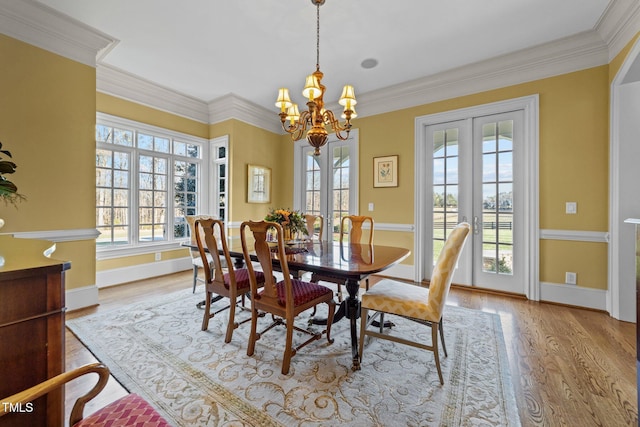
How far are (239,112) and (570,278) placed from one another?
5004 mm

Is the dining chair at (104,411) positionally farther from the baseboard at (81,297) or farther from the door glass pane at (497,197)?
the door glass pane at (497,197)

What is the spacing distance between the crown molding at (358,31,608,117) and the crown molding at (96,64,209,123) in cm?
275

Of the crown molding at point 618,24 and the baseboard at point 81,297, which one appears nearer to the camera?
the crown molding at point 618,24

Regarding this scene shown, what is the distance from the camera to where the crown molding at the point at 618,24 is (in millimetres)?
2314

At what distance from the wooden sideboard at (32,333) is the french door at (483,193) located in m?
3.94

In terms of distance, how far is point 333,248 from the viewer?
8.75 ft

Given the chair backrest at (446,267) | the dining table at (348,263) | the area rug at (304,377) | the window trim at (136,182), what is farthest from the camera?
the window trim at (136,182)

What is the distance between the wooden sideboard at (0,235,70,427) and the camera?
801 millimetres

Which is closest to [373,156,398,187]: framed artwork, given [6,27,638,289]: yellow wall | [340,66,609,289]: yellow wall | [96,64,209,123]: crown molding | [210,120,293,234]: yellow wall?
[6,27,638,289]: yellow wall

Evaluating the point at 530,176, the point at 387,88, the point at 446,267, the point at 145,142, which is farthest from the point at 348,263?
the point at 145,142

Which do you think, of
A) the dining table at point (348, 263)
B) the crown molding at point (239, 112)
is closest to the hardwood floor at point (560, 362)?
the dining table at point (348, 263)

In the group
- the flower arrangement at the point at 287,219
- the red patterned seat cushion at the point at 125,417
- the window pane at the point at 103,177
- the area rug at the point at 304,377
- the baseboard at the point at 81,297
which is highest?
the window pane at the point at 103,177

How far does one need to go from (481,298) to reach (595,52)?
289 cm

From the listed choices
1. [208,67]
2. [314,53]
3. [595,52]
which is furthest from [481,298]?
[208,67]
